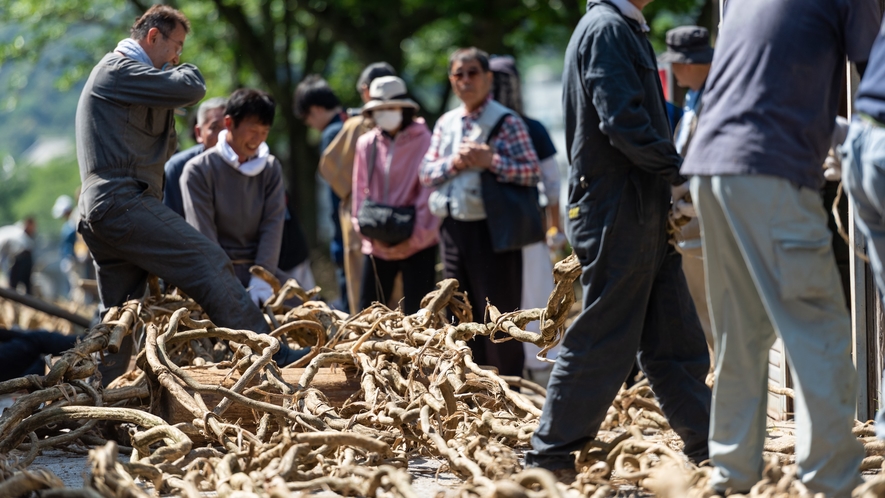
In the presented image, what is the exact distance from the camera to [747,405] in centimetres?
354

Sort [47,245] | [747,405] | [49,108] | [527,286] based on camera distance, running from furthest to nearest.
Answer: [49,108] < [47,245] < [527,286] < [747,405]

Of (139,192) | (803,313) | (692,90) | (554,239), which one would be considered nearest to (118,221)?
(139,192)

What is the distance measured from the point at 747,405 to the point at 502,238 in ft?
9.79

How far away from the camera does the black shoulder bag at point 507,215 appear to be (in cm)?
641

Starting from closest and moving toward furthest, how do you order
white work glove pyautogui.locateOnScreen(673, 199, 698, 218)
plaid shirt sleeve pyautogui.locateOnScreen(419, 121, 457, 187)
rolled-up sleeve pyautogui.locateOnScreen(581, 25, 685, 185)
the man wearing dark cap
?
rolled-up sleeve pyautogui.locateOnScreen(581, 25, 685, 185) < white work glove pyautogui.locateOnScreen(673, 199, 698, 218) < the man wearing dark cap < plaid shirt sleeve pyautogui.locateOnScreen(419, 121, 457, 187)

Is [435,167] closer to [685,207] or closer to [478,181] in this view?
[478,181]

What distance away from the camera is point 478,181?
6512 millimetres

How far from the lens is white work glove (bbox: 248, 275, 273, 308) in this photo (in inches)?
250

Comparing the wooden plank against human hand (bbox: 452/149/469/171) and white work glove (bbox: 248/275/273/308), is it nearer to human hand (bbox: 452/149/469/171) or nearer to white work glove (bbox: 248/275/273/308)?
human hand (bbox: 452/149/469/171)

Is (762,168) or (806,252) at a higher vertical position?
(762,168)

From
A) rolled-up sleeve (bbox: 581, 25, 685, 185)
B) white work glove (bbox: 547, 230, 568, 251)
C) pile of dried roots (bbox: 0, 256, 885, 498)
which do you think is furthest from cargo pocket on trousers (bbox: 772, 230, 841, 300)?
white work glove (bbox: 547, 230, 568, 251)

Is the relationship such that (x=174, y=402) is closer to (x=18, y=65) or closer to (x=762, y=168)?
(x=762, y=168)

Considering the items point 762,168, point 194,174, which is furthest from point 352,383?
point 762,168

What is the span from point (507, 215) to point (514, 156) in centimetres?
36
